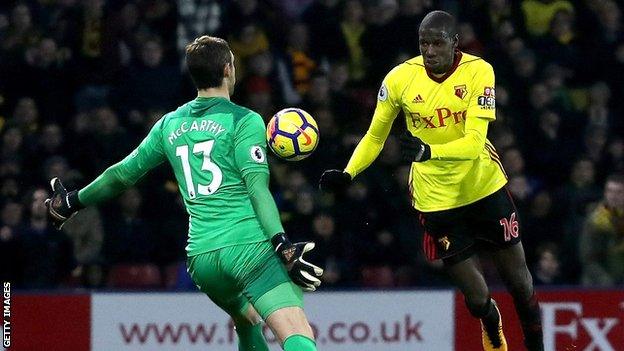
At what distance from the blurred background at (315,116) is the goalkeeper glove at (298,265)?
487cm

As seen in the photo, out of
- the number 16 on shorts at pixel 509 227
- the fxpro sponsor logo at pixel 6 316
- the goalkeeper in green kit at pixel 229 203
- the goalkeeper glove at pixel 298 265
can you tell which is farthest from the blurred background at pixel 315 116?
the goalkeeper glove at pixel 298 265

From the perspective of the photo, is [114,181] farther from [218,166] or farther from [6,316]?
[6,316]

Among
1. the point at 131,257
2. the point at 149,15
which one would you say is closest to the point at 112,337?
the point at 131,257

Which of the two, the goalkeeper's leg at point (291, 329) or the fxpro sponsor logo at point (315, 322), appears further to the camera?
the fxpro sponsor logo at point (315, 322)

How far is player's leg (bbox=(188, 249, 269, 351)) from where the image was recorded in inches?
277

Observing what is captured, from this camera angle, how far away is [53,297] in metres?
11.2

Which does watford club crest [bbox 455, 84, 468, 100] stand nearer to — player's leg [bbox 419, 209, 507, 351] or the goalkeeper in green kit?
player's leg [bbox 419, 209, 507, 351]

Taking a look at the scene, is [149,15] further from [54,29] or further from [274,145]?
[274,145]

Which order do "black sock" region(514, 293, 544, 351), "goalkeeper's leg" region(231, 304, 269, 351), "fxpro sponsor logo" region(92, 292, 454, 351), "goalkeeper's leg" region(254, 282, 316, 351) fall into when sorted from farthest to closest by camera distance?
"fxpro sponsor logo" region(92, 292, 454, 351), "black sock" region(514, 293, 544, 351), "goalkeeper's leg" region(231, 304, 269, 351), "goalkeeper's leg" region(254, 282, 316, 351)

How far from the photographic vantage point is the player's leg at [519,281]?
→ 28.9 ft

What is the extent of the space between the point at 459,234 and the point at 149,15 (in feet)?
21.0

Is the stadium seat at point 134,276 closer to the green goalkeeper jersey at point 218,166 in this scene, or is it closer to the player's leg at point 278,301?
the green goalkeeper jersey at point 218,166

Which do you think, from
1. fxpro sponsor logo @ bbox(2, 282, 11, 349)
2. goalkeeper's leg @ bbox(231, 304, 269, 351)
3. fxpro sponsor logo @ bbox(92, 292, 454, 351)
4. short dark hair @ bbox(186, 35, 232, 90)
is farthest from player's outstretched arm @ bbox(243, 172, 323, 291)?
fxpro sponsor logo @ bbox(92, 292, 454, 351)

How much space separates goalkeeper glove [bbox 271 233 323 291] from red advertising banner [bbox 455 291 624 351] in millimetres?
4671
